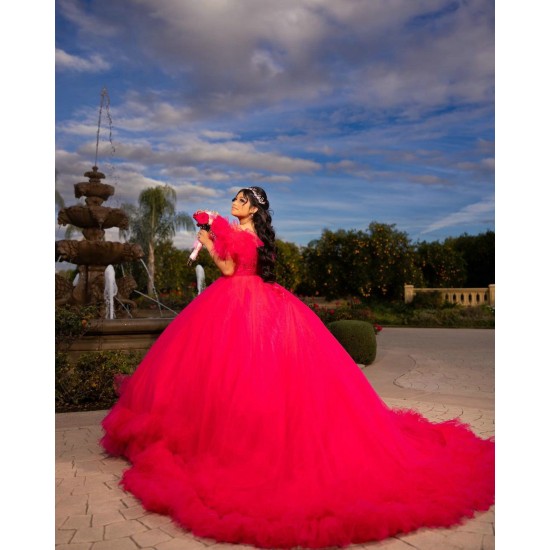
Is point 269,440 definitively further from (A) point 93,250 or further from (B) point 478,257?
(B) point 478,257

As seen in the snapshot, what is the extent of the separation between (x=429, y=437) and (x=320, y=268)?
25.6m

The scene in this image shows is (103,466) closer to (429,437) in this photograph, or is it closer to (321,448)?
(321,448)

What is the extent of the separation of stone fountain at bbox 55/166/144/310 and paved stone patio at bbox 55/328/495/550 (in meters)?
3.31

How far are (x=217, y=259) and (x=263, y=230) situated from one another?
1.41ft

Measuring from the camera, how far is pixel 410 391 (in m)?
7.24

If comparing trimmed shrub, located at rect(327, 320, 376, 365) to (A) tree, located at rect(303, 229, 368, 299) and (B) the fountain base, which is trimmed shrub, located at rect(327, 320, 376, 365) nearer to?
(B) the fountain base

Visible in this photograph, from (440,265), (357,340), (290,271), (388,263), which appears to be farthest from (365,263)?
(357,340)

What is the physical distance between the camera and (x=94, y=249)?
8.48 m

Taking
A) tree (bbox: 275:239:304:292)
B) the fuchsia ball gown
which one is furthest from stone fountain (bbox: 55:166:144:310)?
tree (bbox: 275:239:304:292)

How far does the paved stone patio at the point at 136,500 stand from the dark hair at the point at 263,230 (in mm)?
1810

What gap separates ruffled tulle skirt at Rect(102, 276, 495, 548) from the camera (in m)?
2.76
